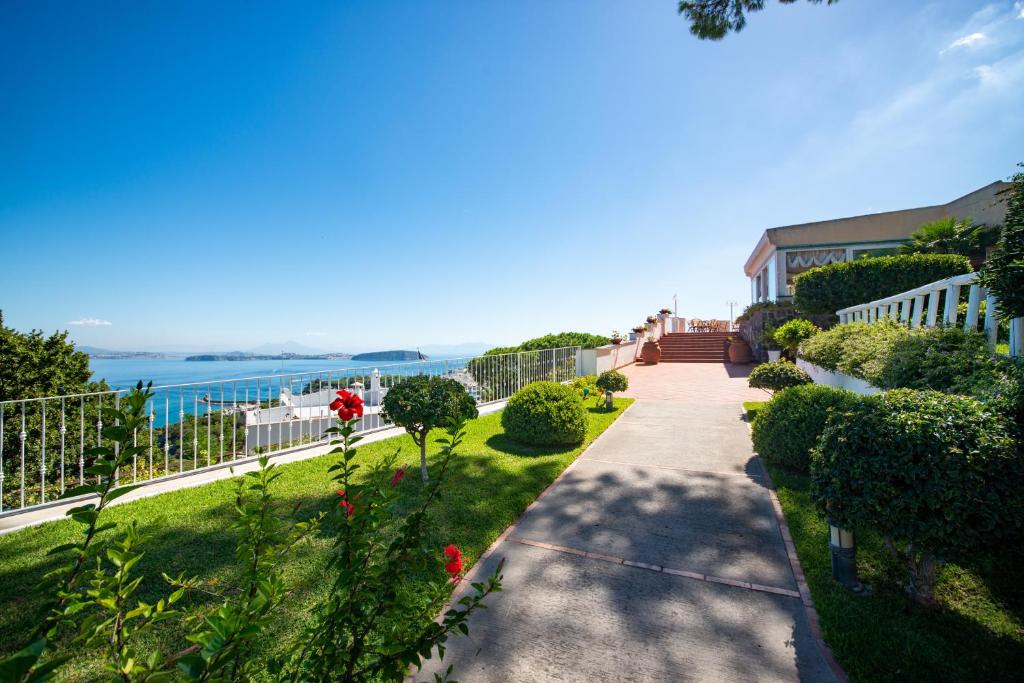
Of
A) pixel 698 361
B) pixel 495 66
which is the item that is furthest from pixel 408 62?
pixel 698 361

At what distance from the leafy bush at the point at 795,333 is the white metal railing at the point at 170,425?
9.94 metres

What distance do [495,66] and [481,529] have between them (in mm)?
9525

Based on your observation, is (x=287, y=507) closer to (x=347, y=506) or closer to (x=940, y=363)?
(x=347, y=506)

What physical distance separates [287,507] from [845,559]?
5102mm

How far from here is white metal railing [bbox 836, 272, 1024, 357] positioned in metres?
3.59

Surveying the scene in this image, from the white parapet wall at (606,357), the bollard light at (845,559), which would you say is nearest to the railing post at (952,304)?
the bollard light at (845,559)

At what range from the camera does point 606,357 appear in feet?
47.8

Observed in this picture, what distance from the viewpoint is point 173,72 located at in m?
7.64

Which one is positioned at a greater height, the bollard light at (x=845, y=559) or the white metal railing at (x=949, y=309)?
the white metal railing at (x=949, y=309)

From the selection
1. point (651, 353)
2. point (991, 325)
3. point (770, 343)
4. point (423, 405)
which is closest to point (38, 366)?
point (423, 405)

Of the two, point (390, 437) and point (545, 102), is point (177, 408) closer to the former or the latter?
point (390, 437)

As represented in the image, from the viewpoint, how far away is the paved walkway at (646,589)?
90.7 inches

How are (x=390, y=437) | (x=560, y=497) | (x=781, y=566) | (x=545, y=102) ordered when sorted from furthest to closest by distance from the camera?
1. (x=545, y=102)
2. (x=390, y=437)
3. (x=560, y=497)
4. (x=781, y=566)

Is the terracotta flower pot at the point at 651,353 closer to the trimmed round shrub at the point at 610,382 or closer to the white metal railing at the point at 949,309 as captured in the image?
the trimmed round shrub at the point at 610,382
